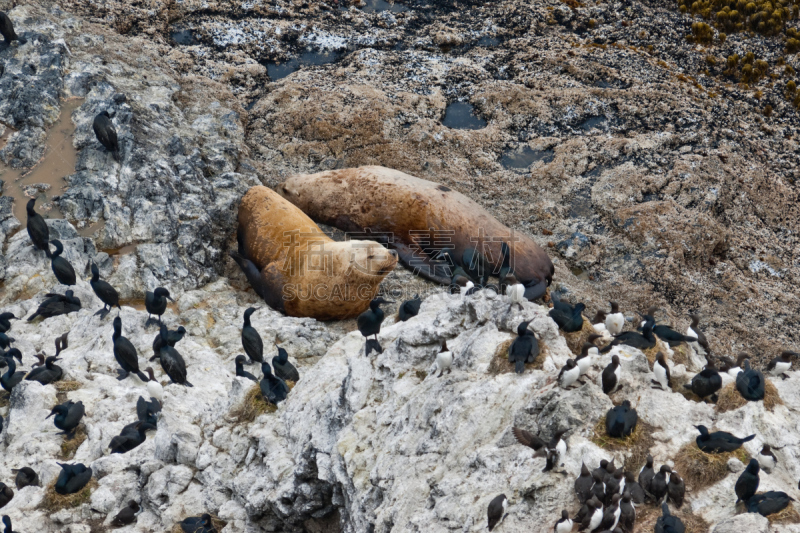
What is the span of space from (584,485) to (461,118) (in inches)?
526

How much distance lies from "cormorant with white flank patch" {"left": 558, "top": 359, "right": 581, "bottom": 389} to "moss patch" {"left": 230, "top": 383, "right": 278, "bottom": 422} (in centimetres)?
453

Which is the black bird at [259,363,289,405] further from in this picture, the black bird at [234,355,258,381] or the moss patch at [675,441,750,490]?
the moss patch at [675,441,750,490]

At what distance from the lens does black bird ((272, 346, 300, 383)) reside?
10906 mm

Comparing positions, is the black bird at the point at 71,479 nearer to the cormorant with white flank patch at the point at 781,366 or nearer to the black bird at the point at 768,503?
the black bird at the point at 768,503

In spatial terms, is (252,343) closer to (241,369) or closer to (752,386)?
(241,369)

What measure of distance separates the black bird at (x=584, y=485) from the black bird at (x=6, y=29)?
1711 cm

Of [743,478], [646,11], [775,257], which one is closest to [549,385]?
[743,478]

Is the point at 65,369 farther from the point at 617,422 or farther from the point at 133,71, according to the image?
the point at 133,71

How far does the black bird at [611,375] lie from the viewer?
773 cm

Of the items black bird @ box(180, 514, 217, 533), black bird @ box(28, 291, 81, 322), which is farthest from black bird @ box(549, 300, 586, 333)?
black bird @ box(28, 291, 81, 322)

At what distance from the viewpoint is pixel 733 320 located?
13.0m

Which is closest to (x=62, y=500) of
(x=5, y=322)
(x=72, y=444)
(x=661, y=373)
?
(x=72, y=444)

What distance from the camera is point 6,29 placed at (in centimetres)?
1653

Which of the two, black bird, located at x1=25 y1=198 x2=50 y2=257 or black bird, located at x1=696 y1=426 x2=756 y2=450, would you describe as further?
black bird, located at x1=25 y1=198 x2=50 y2=257
